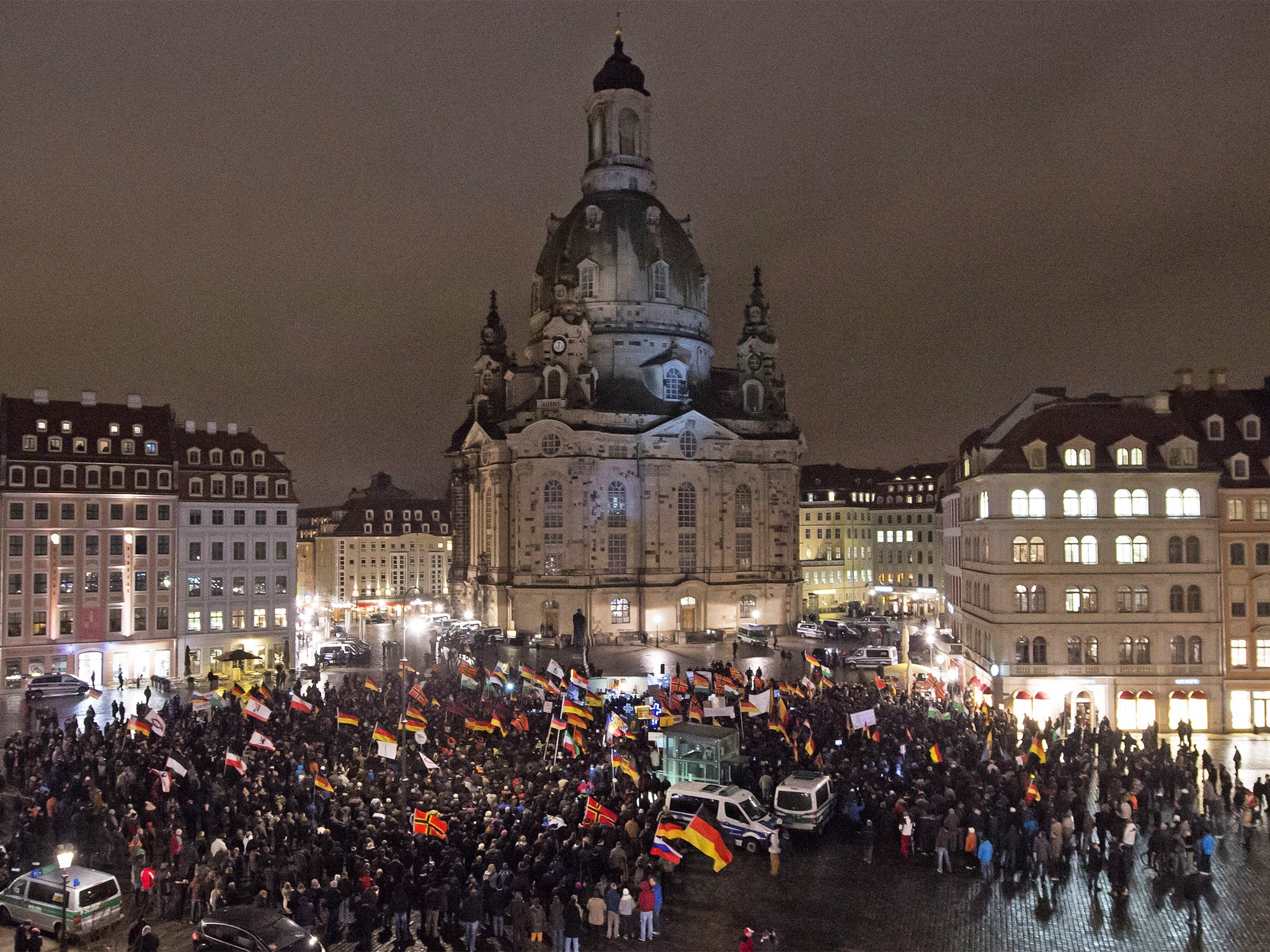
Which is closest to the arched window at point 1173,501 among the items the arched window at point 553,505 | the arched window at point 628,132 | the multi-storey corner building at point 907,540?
the arched window at point 553,505

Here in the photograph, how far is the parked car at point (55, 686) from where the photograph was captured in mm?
50412

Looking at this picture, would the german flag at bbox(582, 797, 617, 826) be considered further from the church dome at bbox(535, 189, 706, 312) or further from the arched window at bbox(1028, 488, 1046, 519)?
the church dome at bbox(535, 189, 706, 312)

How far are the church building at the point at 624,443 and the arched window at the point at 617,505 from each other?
12 cm

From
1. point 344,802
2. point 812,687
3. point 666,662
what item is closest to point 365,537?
point 666,662

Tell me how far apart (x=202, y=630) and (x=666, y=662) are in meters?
27.9

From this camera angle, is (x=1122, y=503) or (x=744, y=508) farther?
(x=744, y=508)

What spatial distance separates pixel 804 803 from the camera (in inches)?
1109

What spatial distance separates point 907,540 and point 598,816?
304 ft

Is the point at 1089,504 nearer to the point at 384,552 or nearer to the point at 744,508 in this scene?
the point at 744,508

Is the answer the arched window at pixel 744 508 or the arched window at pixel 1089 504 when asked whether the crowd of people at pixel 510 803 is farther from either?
the arched window at pixel 744 508

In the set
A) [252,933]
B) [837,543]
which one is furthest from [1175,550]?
[837,543]

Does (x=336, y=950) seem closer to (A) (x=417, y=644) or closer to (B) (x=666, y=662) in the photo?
(B) (x=666, y=662)

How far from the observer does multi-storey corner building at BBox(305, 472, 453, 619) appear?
113188 millimetres

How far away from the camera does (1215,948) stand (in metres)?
21.7
